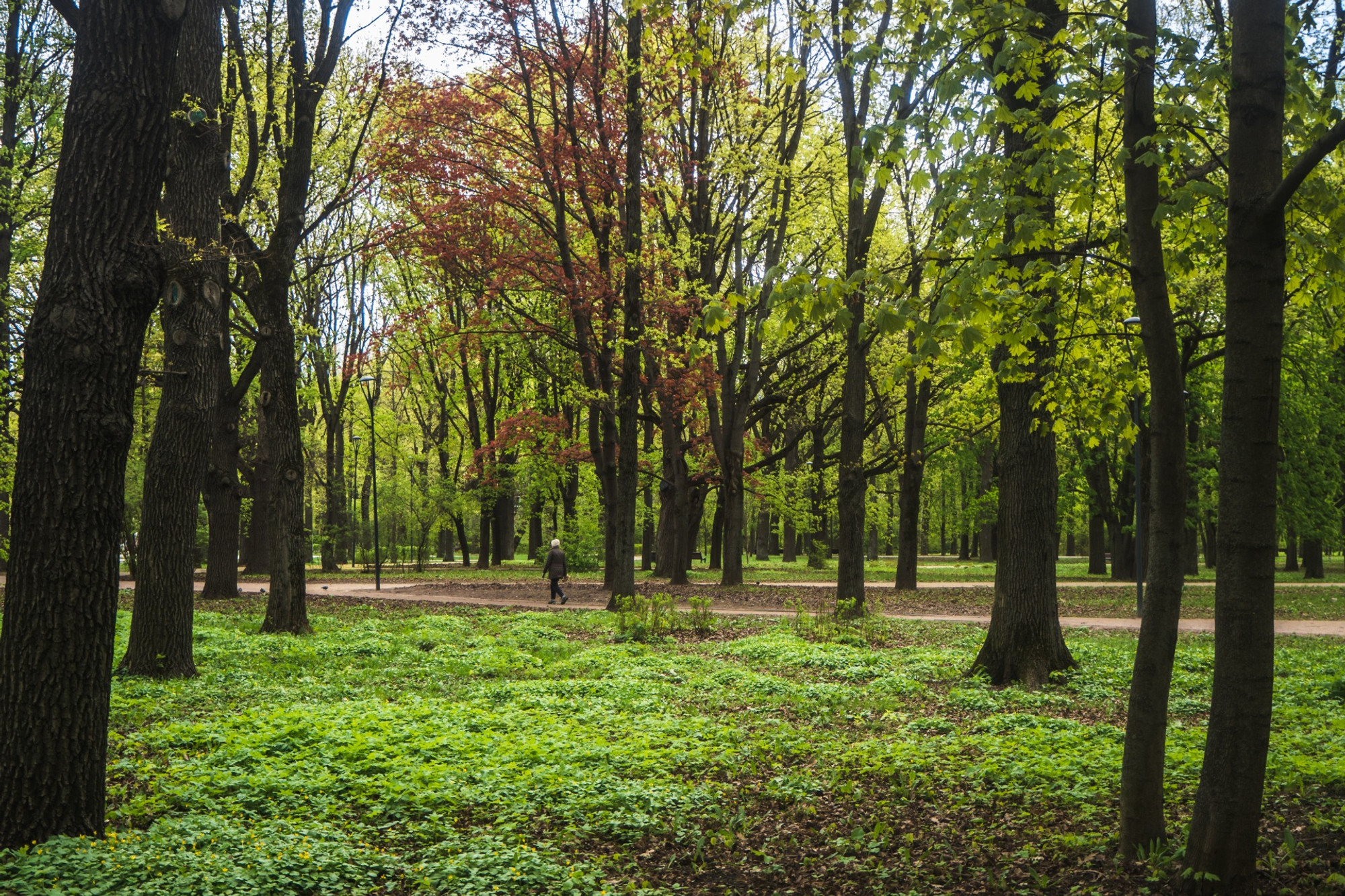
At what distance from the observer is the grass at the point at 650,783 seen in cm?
488

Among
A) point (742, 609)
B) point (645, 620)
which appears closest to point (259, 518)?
point (742, 609)

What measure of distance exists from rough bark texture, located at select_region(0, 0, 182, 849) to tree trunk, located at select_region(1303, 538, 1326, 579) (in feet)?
123

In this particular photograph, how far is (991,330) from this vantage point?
586cm

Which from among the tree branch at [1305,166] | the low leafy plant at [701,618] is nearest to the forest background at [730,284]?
the tree branch at [1305,166]

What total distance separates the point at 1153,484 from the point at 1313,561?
3456 cm

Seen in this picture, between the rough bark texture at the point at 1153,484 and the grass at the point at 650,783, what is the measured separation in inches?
17.7

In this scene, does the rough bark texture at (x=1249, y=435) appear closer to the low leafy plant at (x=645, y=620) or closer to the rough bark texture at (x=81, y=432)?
the rough bark texture at (x=81, y=432)

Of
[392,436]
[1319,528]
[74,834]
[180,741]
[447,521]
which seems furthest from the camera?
[392,436]

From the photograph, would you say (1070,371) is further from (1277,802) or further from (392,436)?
(392,436)

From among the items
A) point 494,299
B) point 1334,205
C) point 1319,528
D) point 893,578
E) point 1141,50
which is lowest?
point 893,578

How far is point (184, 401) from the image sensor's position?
11203mm

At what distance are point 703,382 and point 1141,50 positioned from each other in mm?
20870

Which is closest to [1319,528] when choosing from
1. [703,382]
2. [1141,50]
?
[703,382]

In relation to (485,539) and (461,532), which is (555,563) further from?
(461,532)
